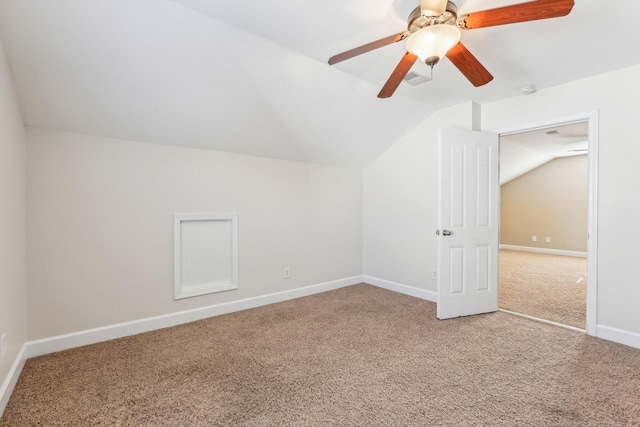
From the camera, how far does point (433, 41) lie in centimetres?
168

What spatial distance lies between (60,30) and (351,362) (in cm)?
285

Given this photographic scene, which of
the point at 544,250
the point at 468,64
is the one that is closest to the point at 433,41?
the point at 468,64

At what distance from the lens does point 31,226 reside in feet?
7.77

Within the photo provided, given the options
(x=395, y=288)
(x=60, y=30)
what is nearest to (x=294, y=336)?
(x=395, y=288)

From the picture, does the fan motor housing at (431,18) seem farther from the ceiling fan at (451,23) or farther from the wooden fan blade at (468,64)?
the wooden fan blade at (468,64)

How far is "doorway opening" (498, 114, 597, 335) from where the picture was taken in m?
3.71

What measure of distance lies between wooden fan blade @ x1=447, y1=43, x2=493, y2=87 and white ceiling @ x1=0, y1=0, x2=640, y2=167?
30 cm

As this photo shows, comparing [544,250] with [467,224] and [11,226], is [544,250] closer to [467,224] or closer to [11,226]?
[467,224]

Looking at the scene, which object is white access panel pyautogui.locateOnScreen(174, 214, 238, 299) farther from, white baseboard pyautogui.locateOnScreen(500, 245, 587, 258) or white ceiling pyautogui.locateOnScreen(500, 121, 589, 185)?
white baseboard pyautogui.locateOnScreen(500, 245, 587, 258)

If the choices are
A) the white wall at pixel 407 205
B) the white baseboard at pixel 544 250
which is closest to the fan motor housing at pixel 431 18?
the white wall at pixel 407 205

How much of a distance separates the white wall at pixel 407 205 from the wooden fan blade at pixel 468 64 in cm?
147

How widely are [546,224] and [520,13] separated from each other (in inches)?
303

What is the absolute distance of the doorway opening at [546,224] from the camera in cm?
371

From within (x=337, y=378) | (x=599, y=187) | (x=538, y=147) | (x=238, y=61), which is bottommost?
(x=337, y=378)
